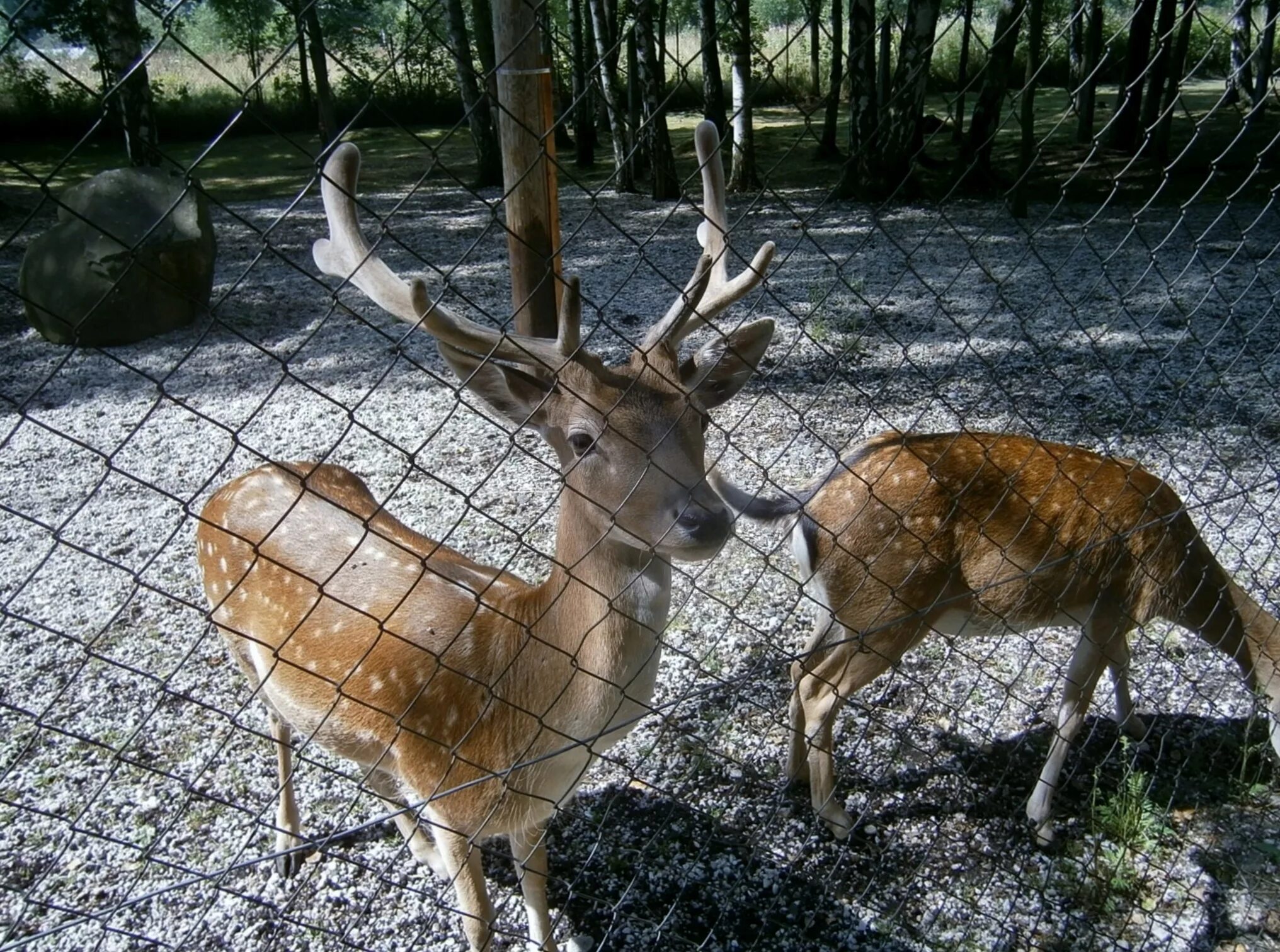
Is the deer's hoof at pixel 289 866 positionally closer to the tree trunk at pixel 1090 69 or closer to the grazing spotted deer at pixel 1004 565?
the grazing spotted deer at pixel 1004 565

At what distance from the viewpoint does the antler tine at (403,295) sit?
153 centimetres

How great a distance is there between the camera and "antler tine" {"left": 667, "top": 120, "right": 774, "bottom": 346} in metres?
1.92

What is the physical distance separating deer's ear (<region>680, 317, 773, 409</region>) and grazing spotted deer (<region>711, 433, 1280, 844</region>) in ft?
2.09

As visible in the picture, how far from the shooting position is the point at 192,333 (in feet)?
22.0

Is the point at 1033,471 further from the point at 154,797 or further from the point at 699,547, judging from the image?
the point at 154,797

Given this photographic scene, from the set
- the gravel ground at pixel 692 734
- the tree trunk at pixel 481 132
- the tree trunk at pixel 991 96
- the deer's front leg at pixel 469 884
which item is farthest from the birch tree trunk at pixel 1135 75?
the deer's front leg at pixel 469 884

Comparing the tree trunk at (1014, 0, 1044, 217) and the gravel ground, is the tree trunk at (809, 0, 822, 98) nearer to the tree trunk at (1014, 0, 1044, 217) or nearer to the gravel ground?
the tree trunk at (1014, 0, 1044, 217)

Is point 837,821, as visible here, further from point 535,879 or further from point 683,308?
point 683,308

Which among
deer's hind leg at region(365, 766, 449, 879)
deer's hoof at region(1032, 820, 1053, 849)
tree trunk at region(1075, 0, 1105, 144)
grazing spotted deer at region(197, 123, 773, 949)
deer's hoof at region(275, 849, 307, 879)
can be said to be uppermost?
grazing spotted deer at region(197, 123, 773, 949)

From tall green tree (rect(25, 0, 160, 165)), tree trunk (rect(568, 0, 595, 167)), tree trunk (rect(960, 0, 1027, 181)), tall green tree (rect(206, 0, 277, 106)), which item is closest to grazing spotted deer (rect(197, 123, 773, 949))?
tall green tree (rect(25, 0, 160, 165))

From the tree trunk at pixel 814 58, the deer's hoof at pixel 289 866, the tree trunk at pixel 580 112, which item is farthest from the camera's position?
the tree trunk at pixel 814 58

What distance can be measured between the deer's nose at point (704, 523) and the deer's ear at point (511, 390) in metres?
0.36

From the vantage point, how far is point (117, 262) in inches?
251

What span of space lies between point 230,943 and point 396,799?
0.52 m
